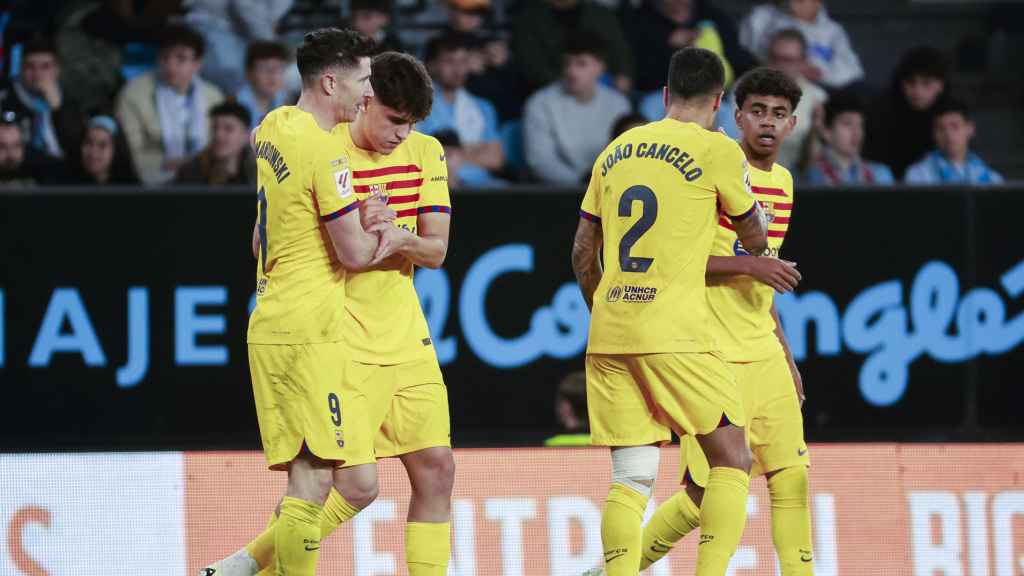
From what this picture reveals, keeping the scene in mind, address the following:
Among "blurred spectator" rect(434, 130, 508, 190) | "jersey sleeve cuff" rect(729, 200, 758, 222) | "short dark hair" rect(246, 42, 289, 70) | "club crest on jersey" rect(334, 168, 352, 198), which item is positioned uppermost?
"short dark hair" rect(246, 42, 289, 70)

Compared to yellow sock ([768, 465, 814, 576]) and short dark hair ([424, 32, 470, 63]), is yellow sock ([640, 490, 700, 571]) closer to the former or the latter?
yellow sock ([768, 465, 814, 576])

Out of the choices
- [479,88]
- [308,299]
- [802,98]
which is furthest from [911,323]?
[308,299]

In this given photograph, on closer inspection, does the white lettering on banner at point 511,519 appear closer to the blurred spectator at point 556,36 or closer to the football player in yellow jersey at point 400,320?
the football player in yellow jersey at point 400,320

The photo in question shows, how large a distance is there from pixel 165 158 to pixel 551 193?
2.45 meters

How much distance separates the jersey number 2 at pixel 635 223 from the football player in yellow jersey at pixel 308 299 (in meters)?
0.84

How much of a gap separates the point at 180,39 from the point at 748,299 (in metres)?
5.42

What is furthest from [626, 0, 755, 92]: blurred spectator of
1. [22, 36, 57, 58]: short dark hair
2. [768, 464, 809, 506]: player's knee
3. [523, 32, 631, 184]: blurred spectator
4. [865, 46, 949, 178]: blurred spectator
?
[768, 464, 809, 506]: player's knee

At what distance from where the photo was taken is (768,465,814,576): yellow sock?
658 centimetres

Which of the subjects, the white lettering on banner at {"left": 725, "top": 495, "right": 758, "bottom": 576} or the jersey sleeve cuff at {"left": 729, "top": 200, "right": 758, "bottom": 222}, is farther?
the white lettering on banner at {"left": 725, "top": 495, "right": 758, "bottom": 576}

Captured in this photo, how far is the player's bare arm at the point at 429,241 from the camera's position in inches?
236

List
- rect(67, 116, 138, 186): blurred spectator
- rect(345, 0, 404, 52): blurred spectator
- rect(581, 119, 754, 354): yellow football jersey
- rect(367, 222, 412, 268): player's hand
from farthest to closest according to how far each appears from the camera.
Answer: rect(345, 0, 404, 52): blurred spectator
rect(67, 116, 138, 186): blurred spectator
rect(581, 119, 754, 354): yellow football jersey
rect(367, 222, 412, 268): player's hand

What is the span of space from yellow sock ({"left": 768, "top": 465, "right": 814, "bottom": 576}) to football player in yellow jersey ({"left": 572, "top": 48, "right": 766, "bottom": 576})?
38 centimetres

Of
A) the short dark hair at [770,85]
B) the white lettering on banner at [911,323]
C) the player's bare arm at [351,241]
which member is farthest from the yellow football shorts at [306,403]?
the white lettering on banner at [911,323]

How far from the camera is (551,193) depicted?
33.3 feet
